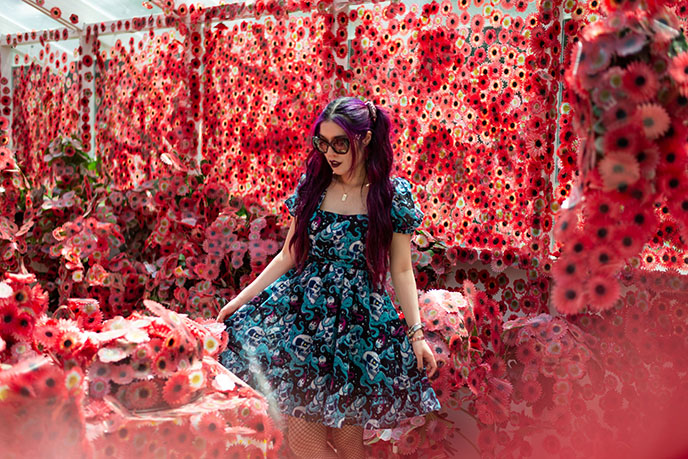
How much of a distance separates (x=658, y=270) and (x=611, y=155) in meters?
2.24

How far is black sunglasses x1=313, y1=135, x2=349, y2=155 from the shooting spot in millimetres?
2209

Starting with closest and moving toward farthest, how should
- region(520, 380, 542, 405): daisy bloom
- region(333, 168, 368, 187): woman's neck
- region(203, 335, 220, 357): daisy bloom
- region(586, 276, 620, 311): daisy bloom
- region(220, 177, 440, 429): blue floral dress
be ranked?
region(586, 276, 620, 311): daisy bloom
region(203, 335, 220, 357): daisy bloom
region(220, 177, 440, 429): blue floral dress
region(333, 168, 368, 187): woman's neck
region(520, 380, 542, 405): daisy bloom

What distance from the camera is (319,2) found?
410 centimetres

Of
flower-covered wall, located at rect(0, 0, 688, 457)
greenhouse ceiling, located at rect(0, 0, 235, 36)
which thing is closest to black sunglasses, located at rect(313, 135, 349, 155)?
flower-covered wall, located at rect(0, 0, 688, 457)

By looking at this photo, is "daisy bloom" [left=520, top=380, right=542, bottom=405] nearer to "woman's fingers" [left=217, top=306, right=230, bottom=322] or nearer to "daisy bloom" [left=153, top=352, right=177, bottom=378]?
"woman's fingers" [left=217, top=306, right=230, bottom=322]

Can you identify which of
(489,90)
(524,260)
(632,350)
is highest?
(489,90)

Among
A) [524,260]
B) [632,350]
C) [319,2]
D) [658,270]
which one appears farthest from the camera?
[319,2]

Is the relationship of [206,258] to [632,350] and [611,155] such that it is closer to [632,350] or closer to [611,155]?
[632,350]

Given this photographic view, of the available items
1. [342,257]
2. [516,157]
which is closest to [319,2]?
[516,157]

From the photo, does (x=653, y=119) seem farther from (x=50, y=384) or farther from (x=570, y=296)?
(x=50, y=384)

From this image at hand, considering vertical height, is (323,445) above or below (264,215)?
below

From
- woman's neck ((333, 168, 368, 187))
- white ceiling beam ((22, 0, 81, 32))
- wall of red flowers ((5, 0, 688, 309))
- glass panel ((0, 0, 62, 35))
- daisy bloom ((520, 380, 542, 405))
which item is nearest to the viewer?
woman's neck ((333, 168, 368, 187))

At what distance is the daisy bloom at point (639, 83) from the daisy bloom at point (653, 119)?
0.07ft

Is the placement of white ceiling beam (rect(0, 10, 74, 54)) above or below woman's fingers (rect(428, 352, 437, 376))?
above
